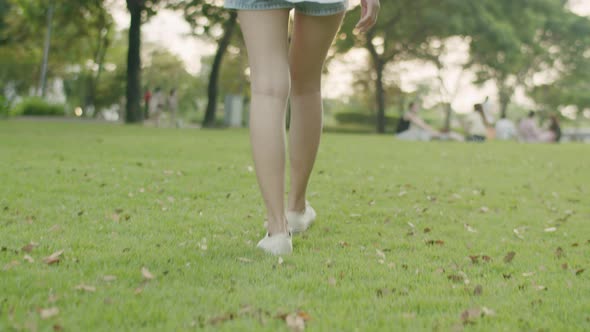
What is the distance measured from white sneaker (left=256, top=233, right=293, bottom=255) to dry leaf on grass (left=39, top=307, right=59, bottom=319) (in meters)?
1.25

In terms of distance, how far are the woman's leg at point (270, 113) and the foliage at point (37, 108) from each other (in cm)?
2683

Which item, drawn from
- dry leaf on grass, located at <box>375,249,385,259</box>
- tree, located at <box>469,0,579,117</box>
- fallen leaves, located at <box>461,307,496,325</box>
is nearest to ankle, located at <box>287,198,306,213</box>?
dry leaf on grass, located at <box>375,249,385,259</box>

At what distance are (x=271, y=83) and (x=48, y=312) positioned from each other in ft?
5.22

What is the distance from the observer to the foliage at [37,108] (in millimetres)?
27939

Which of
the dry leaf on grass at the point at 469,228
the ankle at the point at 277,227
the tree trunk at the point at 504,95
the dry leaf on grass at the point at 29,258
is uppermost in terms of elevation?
the tree trunk at the point at 504,95

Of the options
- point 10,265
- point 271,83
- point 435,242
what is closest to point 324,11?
point 271,83

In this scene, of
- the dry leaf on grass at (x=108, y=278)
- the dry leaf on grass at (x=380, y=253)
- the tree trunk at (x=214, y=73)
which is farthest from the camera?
the tree trunk at (x=214, y=73)

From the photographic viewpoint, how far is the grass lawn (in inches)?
87.1

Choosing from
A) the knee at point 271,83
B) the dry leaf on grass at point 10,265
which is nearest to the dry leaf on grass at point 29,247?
the dry leaf on grass at point 10,265

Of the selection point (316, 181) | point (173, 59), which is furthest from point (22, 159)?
point (173, 59)

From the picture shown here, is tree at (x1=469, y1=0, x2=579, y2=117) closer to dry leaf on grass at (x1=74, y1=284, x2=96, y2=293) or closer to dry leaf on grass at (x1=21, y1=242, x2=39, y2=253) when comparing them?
dry leaf on grass at (x1=21, y1=242, x2=39, y2=253)

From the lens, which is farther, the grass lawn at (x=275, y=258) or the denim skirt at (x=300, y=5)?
the denim skirt at (x=300, y=5)

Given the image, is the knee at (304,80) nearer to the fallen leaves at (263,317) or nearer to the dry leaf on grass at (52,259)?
the dry leaf on grass at (52,259)

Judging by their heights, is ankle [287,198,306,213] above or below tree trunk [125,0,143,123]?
below
